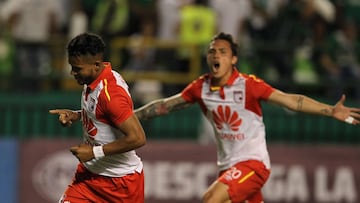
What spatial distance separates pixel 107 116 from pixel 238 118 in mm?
2009

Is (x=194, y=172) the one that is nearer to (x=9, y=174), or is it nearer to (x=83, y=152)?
(x=9, y=174)

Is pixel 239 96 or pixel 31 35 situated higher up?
pixel 31 35

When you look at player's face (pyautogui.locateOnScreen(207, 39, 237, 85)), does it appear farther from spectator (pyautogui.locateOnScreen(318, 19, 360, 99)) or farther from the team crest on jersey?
spectator (pyautogui.locateOnScreen(318, 19, 360, 99))

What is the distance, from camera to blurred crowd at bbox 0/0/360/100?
14133 millimetres

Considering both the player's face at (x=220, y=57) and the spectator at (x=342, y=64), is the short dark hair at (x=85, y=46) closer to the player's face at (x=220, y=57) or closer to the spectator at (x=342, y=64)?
the player's face at (x=220, y=57)

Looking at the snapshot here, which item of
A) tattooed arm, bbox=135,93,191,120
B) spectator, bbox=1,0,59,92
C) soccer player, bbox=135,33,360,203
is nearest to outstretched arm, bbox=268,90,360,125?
soccer player, bbox=135,33,360,203

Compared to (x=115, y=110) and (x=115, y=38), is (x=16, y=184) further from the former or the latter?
(x=115, y=110)

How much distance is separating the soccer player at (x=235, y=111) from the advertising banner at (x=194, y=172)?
13.6ft

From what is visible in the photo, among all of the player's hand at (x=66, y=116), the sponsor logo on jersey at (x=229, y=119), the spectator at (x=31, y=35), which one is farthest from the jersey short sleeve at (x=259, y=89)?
the spectator at (x=31, y=35)

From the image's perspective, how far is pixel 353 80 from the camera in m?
14.3

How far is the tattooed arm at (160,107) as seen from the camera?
9.53 metres

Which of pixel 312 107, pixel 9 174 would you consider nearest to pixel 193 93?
pixel 312 107

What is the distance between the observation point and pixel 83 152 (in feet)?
24.3

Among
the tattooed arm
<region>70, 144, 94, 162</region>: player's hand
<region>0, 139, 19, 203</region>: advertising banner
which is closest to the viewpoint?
<region>70, 144, 94, 162</region>: player's hand
